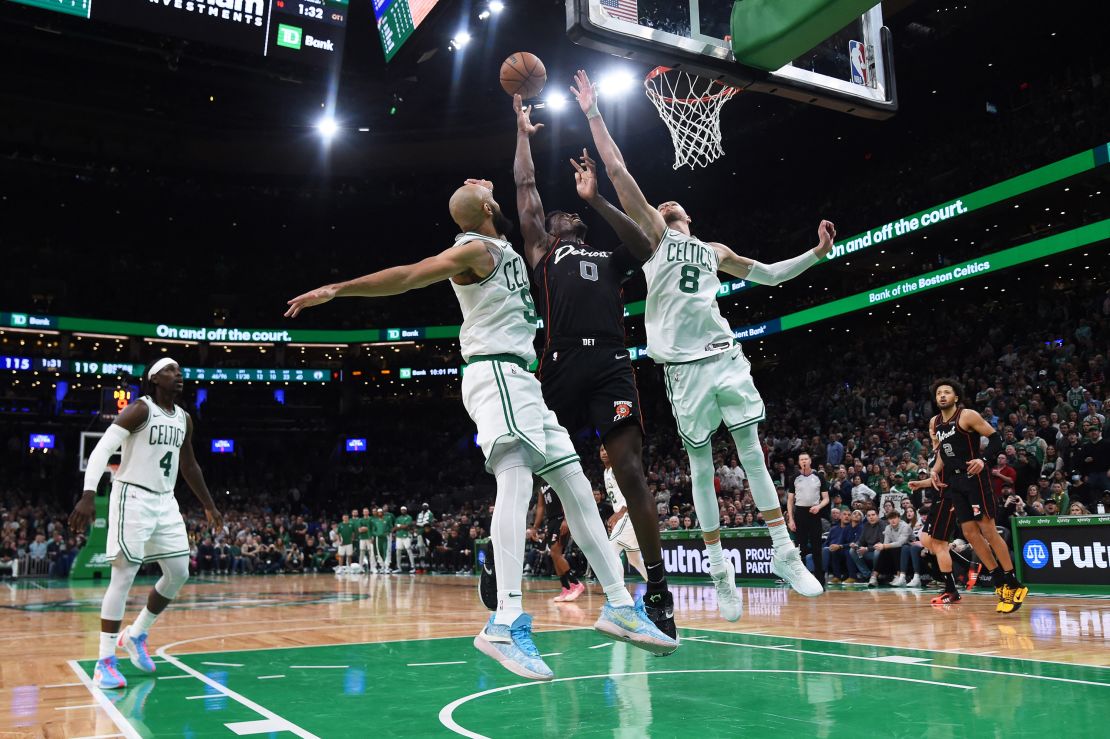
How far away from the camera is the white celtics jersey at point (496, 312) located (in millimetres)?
4180

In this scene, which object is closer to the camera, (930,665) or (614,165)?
(930,665)

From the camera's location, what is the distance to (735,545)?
14.7 meters

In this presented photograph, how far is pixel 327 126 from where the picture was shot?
1126 inches

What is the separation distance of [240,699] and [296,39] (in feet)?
40.9

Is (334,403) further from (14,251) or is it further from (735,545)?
(735,545)

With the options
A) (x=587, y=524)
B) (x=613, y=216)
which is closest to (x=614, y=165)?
(x=613, y=216)

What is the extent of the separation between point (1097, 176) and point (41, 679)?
69.9 ft

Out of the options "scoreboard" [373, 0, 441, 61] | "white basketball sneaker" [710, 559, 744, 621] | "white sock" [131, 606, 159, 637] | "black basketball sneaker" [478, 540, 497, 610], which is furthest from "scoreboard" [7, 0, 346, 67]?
"white basketball sneaker" [710, 559, 744, 621]

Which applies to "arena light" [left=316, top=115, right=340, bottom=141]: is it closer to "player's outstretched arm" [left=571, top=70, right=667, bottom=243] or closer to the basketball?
the basketball

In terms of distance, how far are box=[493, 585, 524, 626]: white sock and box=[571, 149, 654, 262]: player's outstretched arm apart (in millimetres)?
1928

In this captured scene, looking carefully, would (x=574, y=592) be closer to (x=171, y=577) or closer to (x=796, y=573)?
(x=171, y=577)

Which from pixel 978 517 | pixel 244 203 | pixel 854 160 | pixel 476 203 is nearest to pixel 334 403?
pixel 244 203

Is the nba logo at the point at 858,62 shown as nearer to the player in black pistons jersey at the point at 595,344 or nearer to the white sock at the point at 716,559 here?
the player in black pistons jersey at the point at 595,344

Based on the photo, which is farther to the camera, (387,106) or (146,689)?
(387,106)
